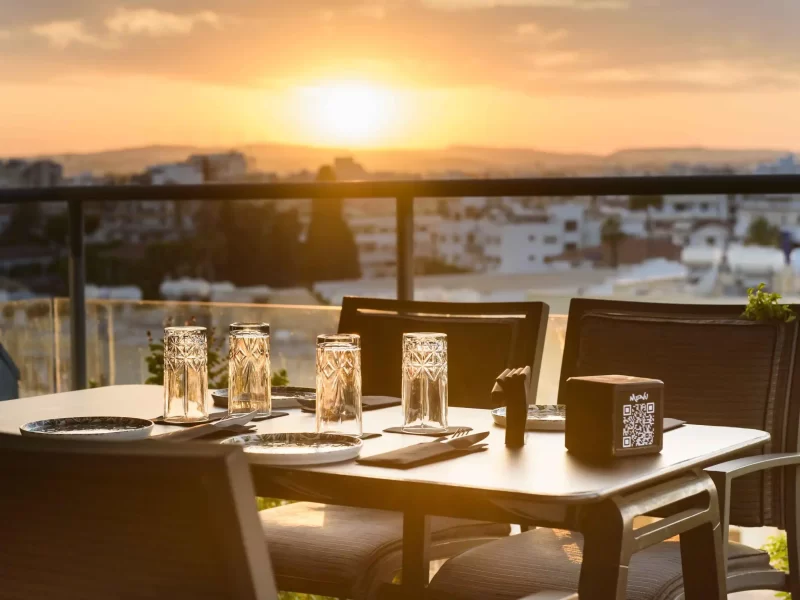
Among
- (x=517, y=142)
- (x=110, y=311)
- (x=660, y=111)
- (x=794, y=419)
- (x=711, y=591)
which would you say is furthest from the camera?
(x=660, y=111)

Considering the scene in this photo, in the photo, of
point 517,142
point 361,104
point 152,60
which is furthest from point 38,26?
point 517,142

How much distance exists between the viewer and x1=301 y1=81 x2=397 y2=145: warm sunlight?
20438 millimetres

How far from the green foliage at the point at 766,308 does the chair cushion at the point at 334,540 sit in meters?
0.71

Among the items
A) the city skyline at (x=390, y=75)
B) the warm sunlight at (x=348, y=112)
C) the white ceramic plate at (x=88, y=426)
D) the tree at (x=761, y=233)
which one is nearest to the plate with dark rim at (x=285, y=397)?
the white ceramic plate at (x=88, y=426)

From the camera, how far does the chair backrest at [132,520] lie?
84cm

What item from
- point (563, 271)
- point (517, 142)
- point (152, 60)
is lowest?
point (563, 271)

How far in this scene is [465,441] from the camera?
5.37ft

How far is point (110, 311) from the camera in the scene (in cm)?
386

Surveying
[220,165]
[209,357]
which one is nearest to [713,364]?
[209,357]

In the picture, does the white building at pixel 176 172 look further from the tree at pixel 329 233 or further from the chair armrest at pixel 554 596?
the chair armrest at pixel 554 596

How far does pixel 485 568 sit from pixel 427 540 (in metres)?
0.12

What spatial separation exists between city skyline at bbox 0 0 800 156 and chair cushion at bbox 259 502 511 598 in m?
16.9

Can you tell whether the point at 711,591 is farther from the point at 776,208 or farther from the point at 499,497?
the point at 776,208

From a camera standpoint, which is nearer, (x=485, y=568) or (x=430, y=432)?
(x=430, y=432)
